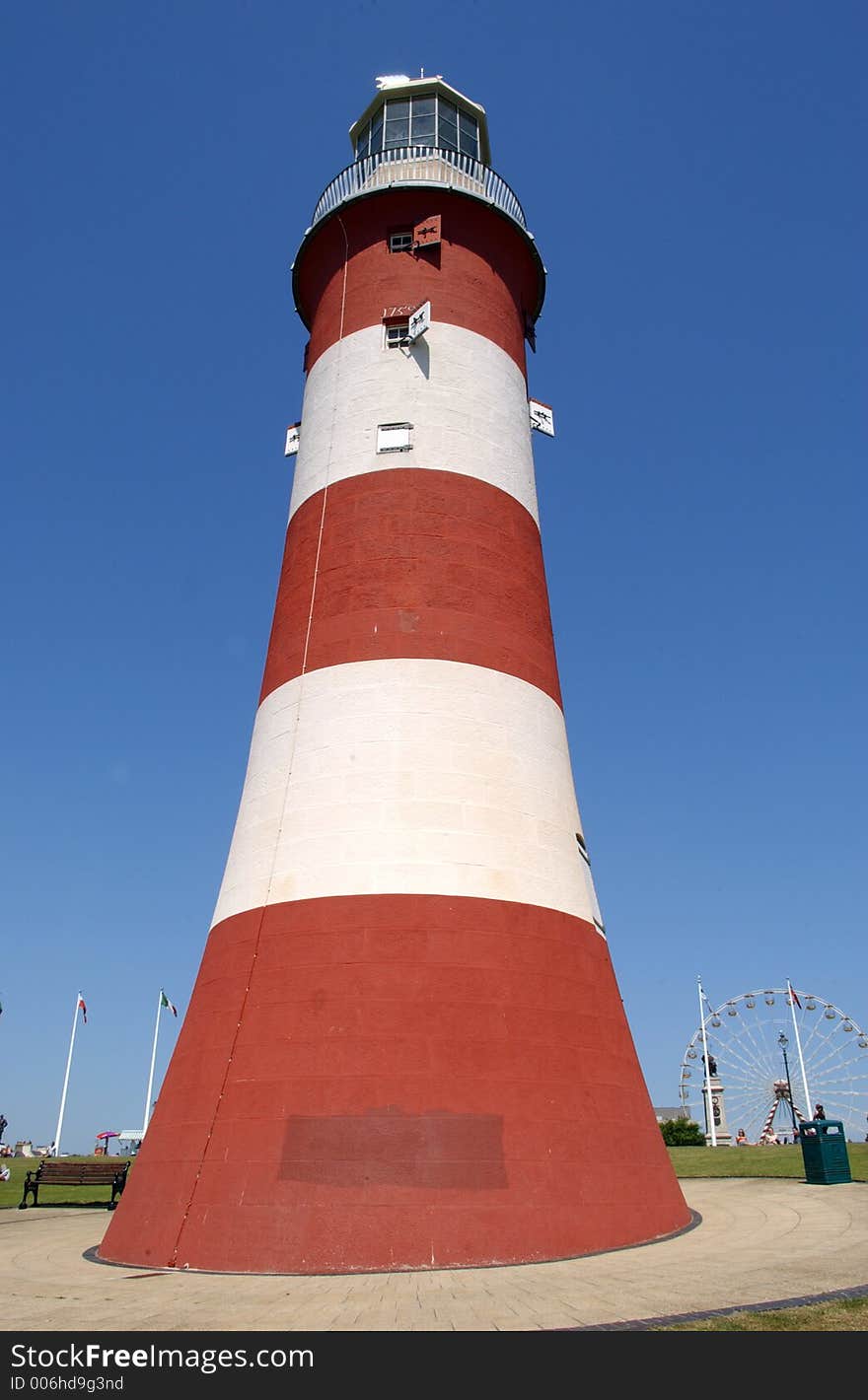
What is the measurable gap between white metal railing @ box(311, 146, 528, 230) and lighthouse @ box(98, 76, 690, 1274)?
0.07 meters

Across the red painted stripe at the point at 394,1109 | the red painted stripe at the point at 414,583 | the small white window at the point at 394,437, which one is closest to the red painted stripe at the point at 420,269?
the small white window at the point at 394,437

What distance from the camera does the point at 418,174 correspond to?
58.2 feet

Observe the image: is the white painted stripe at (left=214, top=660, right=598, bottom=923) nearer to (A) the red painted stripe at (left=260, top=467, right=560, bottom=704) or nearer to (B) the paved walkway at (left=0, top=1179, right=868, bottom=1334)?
(A) the red painted stripe at (left=260, top=467, right=560, bottom=704)

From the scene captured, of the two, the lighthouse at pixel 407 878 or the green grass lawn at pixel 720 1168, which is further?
the green grass lawn at pixel 720 1168

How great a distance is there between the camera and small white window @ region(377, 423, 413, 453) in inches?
604

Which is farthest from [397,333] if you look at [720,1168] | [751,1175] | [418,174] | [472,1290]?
[720,1168]

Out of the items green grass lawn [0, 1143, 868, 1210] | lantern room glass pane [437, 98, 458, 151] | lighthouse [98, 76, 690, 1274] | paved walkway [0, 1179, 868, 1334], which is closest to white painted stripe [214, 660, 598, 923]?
lighthouse [98, 76, 690, 1274]

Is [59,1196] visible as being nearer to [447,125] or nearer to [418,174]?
[418,174]

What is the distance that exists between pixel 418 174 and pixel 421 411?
5539 millimetres

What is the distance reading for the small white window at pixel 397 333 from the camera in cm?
1608

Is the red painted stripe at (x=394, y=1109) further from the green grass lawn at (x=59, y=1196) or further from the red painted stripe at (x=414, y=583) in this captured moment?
the green grass lawn at (x=59, y=1196)

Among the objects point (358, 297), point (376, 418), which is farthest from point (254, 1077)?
point (358, 297)

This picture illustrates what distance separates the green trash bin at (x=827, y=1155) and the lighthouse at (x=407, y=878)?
5.78 m

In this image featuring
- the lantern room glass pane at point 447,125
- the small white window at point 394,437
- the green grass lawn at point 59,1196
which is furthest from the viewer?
the lantern room glass pane at point 447,125
